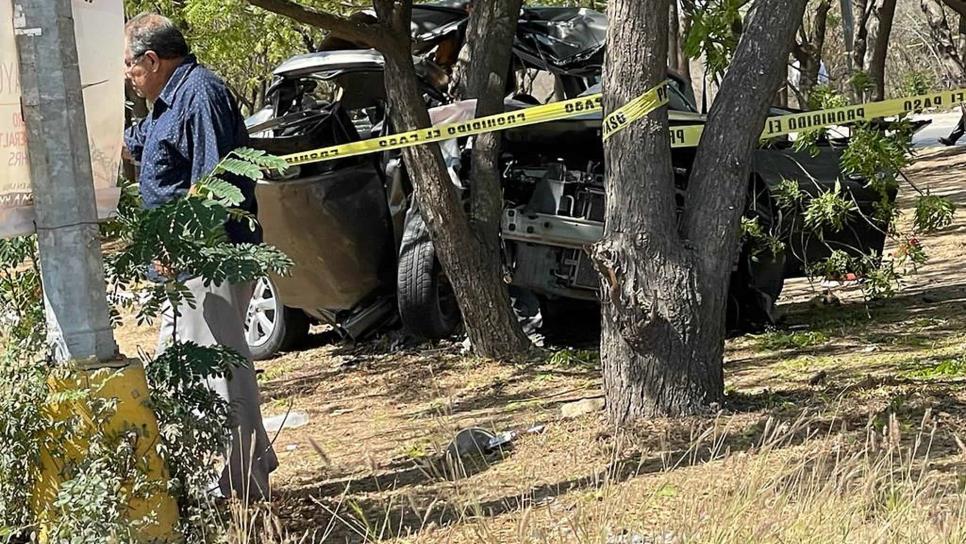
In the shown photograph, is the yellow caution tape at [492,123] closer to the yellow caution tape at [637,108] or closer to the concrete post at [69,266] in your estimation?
the yellow caution tape at [637,108]

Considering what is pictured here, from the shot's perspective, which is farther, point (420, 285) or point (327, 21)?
point (420, 285)

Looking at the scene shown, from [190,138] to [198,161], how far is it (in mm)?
111

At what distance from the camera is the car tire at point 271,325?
9.25m

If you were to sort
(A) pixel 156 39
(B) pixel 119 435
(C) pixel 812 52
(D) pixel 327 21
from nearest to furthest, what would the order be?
(B) pixel 119 435
(A) pixel 156 39
(D) pixel 327 21
(C) pixel 812 52

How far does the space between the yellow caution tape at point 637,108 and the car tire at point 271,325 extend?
428 cm

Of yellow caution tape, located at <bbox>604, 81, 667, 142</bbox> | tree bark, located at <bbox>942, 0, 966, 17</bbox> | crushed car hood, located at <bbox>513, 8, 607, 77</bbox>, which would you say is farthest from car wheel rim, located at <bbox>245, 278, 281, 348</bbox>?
tree bark, located at <bbox>942, 0, 966, 17</bbox>

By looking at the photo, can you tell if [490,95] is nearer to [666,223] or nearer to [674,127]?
[674,127]

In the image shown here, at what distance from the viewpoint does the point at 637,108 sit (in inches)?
212

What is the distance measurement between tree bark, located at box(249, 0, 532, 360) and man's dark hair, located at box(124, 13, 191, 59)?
2202 millimetres

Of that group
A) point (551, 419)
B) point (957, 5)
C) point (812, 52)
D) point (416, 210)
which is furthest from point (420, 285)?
point (812, 52)

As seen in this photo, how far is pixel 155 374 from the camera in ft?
13.0

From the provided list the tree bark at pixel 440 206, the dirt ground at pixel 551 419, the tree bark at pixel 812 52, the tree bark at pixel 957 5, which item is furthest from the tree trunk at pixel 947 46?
the tree bark at pixel 440 206

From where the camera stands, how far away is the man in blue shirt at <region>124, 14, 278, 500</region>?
4824 mm

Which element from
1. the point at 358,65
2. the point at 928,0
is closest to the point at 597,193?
the point at 358,65
